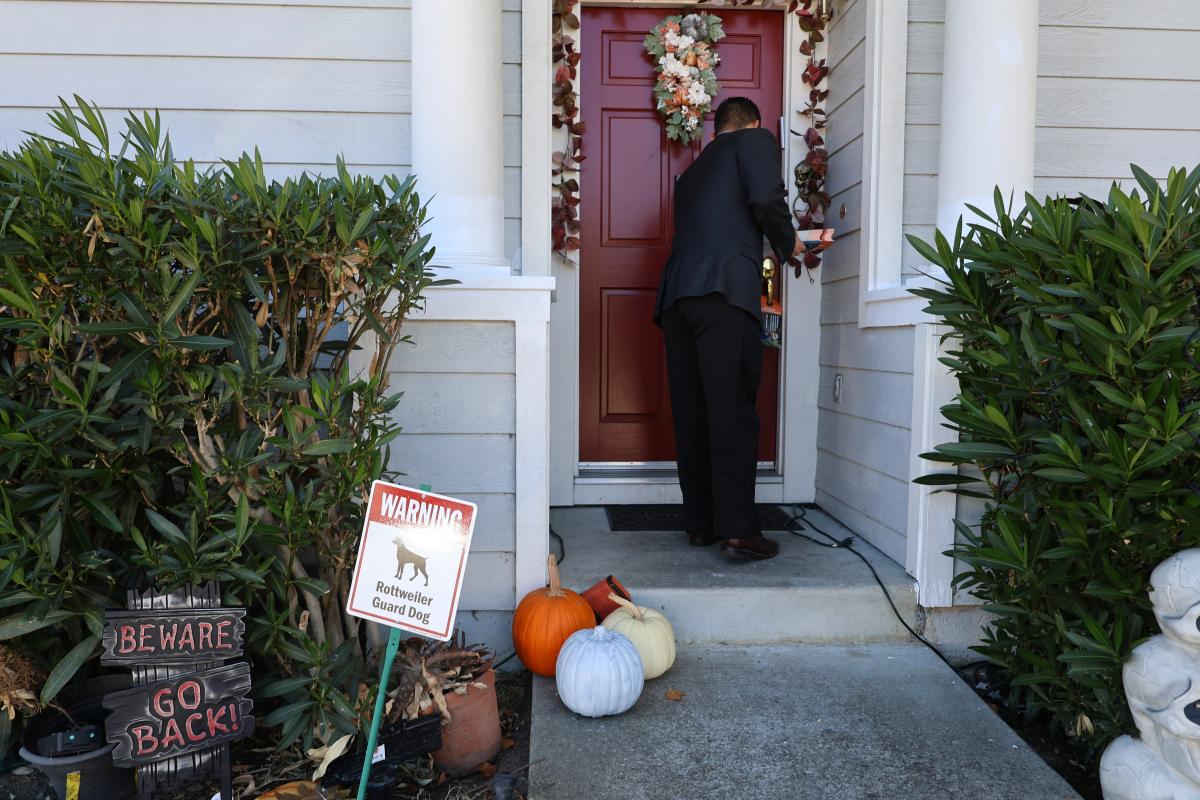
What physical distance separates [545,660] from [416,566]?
892 mm

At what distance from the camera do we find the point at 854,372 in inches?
134

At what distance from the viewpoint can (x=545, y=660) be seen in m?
2.48

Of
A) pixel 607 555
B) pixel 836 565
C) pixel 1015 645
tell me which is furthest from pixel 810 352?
Answer: pixel 1015 645

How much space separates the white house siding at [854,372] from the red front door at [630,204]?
0.32 m

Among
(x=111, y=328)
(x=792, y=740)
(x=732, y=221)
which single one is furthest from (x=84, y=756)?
(x=732, y=221)

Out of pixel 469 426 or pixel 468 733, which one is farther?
pixel 469 426

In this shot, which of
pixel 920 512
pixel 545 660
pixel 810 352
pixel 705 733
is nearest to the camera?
pixel 705 733

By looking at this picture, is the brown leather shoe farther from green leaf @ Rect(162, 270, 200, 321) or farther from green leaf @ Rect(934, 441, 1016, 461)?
green leaf @ Rect(162, 270, 200, 321)

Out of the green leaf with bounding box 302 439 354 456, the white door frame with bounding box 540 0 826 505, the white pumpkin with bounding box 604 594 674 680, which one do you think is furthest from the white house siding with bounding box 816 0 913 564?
the green leaf with bounding box 302 439 354 456

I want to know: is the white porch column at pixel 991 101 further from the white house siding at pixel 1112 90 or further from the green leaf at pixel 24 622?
the green leaf at pixel 24 622

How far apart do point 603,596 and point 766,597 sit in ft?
1.77

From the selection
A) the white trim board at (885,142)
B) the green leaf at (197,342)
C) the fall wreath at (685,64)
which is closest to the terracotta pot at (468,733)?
the green leaf at (197,342)

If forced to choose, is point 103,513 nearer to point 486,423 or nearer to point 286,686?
point 286,686

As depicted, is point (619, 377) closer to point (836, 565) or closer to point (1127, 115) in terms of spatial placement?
point (836, 565)
